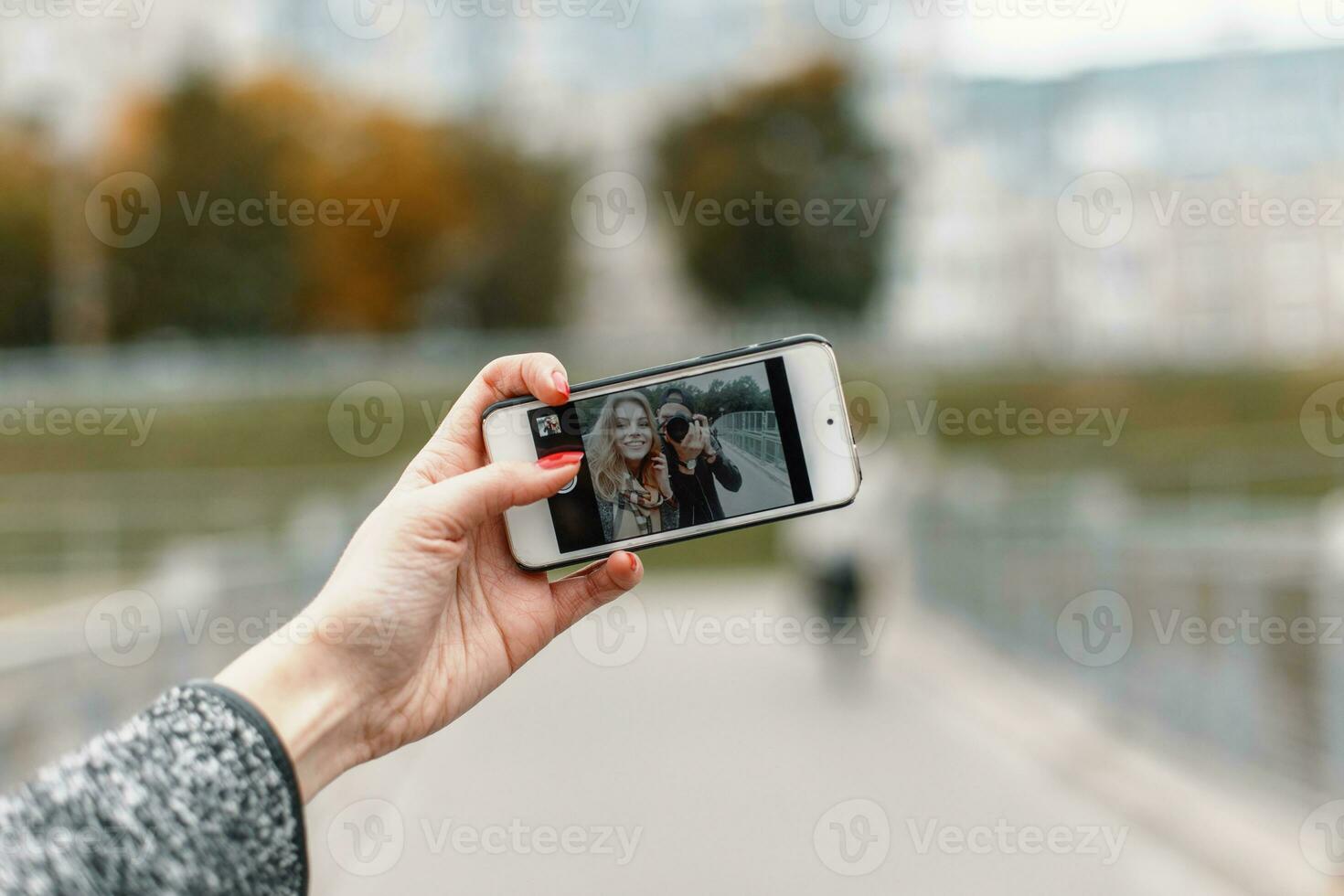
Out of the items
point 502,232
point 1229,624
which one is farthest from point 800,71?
point 1229,624

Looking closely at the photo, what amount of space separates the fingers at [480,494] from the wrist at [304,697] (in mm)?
295

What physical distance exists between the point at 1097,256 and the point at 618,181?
77.3 feet

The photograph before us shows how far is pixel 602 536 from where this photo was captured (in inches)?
92.4

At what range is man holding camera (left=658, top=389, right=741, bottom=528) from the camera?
2336 millimetres

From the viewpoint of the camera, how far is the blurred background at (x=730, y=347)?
7.22m

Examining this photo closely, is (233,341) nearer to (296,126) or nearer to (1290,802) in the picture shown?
(296,126)

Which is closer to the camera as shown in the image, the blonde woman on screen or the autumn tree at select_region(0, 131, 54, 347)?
the blonde woman on screen
